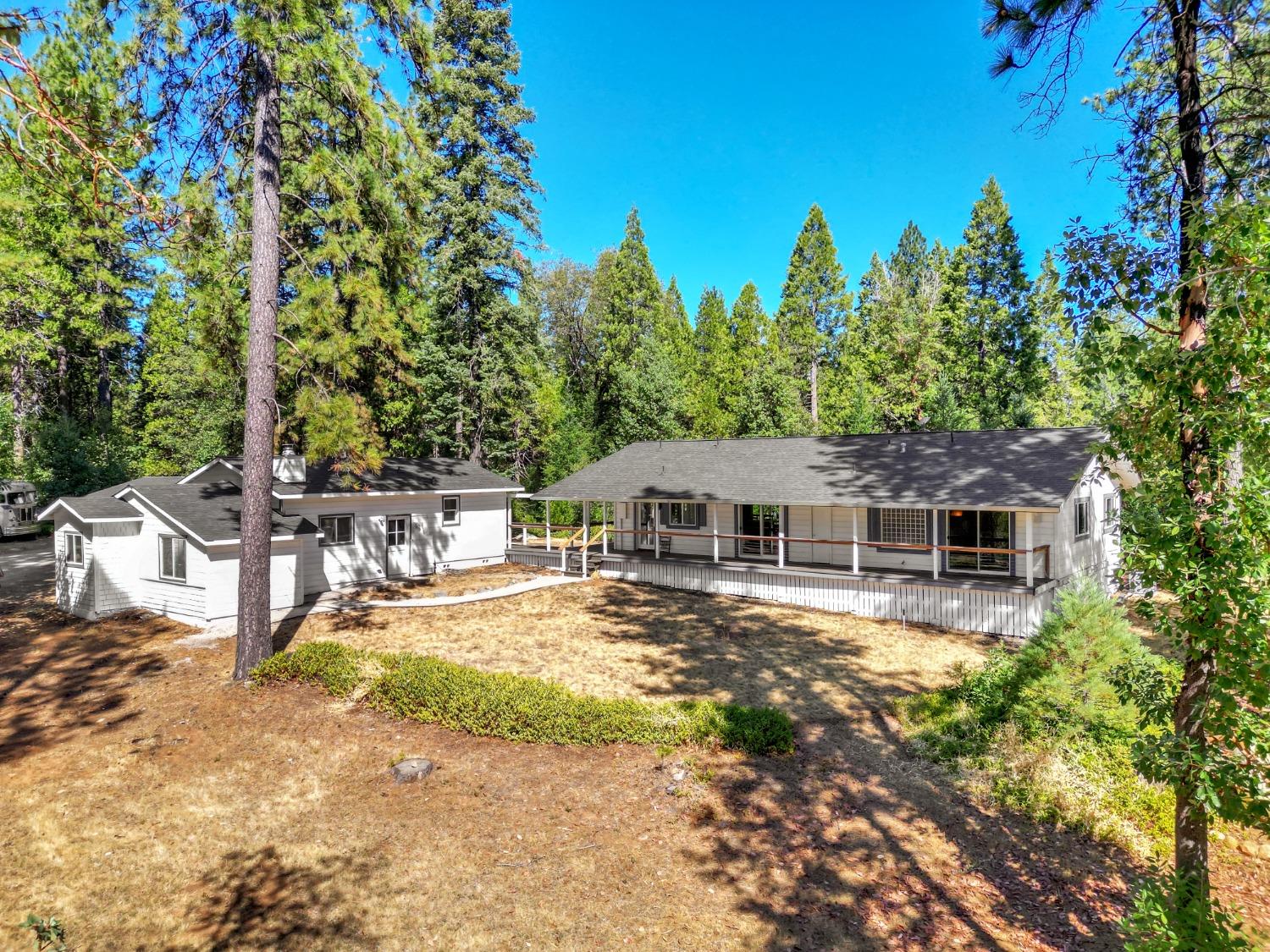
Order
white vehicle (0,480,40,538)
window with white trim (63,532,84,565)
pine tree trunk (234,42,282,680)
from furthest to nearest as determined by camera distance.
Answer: white vehicle (0,480,40,538)
window with white trim (63,532,84,565)
pine tree trunk (234,42,282,680)

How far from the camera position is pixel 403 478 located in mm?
21234

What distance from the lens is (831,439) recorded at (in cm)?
2178

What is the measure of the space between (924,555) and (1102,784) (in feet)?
33.4

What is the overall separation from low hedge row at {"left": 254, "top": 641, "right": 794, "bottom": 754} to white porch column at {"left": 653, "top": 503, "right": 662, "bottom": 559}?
1040 cm

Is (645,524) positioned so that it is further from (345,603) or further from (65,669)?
(65,669)

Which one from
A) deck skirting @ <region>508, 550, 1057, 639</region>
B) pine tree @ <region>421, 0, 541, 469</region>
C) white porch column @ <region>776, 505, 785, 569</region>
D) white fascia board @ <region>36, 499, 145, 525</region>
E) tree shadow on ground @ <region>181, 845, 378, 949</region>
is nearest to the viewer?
tree shadow on ground @ <region>181, 845, 378, 949</region>

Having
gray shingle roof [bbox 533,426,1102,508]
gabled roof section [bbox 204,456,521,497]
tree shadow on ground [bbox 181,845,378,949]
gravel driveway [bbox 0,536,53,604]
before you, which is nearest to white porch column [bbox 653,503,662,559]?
gray shingle roof [bbox 533,426,1102,508]

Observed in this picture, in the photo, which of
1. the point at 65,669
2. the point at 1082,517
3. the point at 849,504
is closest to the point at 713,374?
the point at 1082,517


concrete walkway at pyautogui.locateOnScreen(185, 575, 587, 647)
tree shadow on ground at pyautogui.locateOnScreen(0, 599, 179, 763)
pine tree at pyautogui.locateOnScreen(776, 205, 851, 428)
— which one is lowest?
tree shadow on ground at pyautogui.locateOnScreen(0, 599, 179, 763)

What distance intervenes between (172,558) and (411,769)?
11.5 m

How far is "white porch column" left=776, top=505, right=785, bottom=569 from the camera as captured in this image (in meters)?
17.6

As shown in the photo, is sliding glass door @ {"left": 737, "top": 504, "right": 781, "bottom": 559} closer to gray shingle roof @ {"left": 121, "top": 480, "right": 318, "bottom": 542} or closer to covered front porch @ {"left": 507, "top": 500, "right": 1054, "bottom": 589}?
covered front porch @ {"left": 507, "top": 500, "right": 1054, "bottom": 589}

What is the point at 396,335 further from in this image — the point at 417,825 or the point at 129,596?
the point at 417,825

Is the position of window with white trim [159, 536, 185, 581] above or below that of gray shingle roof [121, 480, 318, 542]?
below
